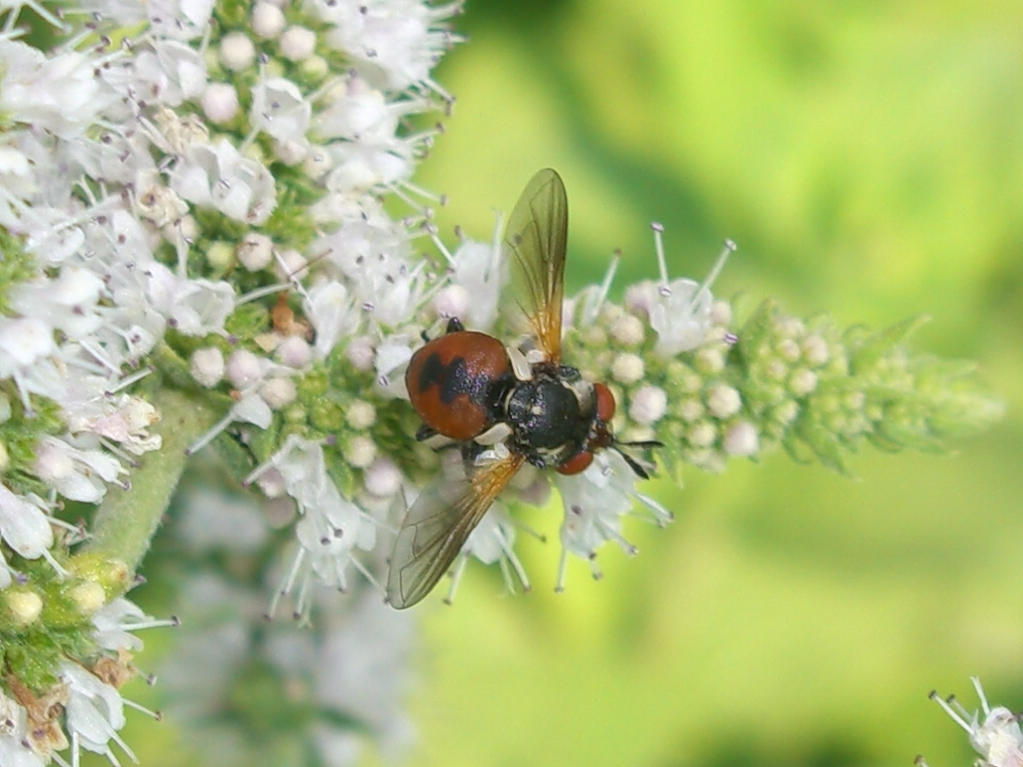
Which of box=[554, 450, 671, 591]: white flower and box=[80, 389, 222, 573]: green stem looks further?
box=[554, 450, 671, 591]: white flower

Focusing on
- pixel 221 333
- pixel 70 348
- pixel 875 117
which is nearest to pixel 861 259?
pixel 875 117

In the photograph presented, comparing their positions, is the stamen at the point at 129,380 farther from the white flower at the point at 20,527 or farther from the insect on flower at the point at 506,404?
the insect on flower at the point at 506,404

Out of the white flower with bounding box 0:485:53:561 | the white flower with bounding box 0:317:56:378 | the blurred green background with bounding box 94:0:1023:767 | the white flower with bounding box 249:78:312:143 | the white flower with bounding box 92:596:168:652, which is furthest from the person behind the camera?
the blurred green background with bounding box 94:0:1023:767

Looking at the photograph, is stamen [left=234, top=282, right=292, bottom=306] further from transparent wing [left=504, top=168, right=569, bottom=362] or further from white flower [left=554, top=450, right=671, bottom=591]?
white flower [left=554, top=450, right=671, bottom=591]

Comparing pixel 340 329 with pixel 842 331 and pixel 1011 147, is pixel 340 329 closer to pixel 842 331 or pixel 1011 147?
pixel 842 331

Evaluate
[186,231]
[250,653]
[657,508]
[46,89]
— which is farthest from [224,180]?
[250,653]

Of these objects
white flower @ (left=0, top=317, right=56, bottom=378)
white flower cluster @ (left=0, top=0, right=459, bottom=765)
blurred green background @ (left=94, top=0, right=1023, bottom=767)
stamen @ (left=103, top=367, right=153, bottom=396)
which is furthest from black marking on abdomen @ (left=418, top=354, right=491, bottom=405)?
blurred green background @ (left=94, top=0, right=1023, bottom=767)
